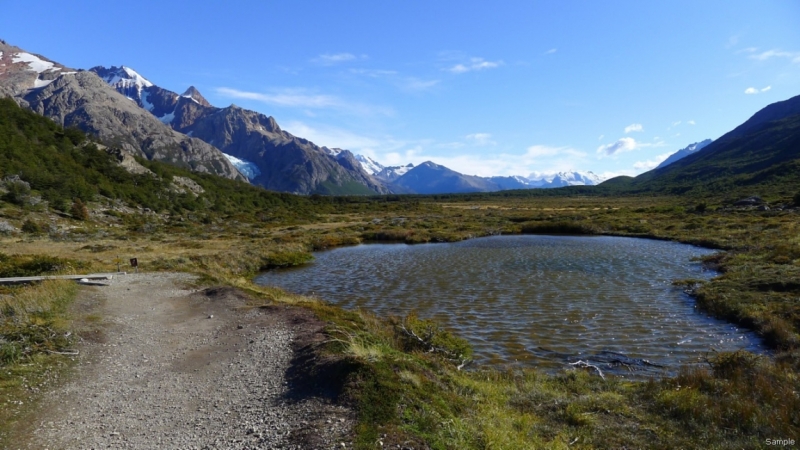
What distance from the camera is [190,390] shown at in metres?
10.3

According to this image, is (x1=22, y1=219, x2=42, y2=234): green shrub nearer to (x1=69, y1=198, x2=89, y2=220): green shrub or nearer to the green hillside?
the green hillside

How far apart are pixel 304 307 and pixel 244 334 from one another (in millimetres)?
3942

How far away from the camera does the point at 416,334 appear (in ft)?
52.8

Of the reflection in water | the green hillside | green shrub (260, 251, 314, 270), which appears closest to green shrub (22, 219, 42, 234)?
the green hillside

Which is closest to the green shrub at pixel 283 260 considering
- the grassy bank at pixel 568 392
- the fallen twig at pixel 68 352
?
the grassy bank at pixel 568 392

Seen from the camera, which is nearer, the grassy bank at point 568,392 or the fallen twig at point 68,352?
the grassy bank at point 568,392

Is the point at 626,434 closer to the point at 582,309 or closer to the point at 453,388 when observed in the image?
the point at 453,388

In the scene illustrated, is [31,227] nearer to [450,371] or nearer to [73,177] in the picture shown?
[73,177]

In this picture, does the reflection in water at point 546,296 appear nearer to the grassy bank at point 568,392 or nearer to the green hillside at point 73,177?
the grassy bank at point 568,392

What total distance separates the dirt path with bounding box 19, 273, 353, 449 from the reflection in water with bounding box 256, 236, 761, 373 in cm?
834

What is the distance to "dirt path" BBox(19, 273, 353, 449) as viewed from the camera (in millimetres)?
7906

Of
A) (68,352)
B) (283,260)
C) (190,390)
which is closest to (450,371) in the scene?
(190,390)

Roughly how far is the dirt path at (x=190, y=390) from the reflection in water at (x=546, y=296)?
328 inches

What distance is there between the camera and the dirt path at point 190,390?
791cm
